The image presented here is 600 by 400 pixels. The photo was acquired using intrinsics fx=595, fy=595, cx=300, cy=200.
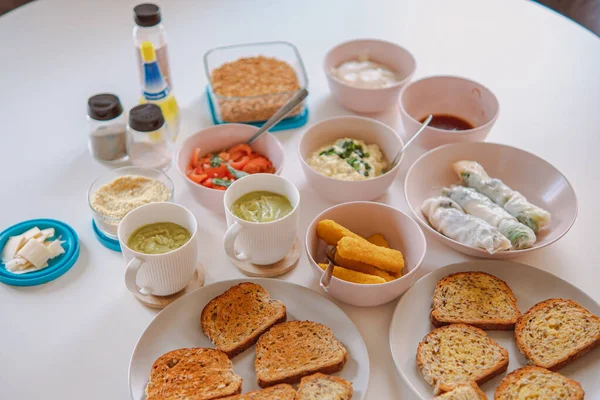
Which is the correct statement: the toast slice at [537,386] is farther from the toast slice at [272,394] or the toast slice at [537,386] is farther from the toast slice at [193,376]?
the toast slice at [193,376]

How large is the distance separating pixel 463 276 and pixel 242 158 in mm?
734

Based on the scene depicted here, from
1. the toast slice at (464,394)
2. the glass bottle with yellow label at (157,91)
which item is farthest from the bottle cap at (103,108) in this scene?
the toast slice at (464,394)

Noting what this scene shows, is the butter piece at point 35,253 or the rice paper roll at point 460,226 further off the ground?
the rice paper roll at point 460,226

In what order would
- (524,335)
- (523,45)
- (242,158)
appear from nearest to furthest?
(524,335) < (242,158) < (523,45)

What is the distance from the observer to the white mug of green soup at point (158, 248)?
4.42 feet

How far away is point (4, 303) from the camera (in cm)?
145

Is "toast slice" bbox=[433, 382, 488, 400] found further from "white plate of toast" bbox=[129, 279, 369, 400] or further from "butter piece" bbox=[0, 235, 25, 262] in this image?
"butter piece" bbox=[0, 235, 25, 262]

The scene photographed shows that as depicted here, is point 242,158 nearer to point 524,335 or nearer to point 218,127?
point 218,127

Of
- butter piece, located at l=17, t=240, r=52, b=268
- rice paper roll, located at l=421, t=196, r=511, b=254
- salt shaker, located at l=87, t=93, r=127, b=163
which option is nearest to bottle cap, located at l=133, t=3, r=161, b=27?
salt shaker, located at l=87, t=93, r=127, b=163

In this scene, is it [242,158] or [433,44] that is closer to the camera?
[242,158]

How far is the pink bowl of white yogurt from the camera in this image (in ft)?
6.52

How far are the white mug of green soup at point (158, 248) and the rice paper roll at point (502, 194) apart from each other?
2.64 ft

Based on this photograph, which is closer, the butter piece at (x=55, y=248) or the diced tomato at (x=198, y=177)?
the butter piece at (x=55, y=248)

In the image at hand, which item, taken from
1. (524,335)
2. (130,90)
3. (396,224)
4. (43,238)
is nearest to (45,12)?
(130,90)
